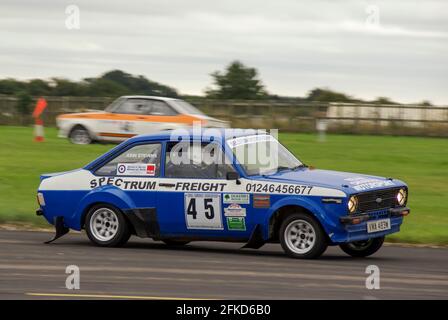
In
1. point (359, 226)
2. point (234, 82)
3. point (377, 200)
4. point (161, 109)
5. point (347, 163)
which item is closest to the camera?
point (359, 226)

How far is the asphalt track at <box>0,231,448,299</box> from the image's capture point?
9617 millimetres

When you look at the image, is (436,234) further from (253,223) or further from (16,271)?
(16,271)

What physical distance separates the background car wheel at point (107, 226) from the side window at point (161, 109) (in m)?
16.9

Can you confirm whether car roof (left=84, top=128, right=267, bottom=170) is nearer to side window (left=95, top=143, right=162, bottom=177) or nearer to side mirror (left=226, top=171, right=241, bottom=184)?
side window (left=95, top=143, right=162, bottom=177)

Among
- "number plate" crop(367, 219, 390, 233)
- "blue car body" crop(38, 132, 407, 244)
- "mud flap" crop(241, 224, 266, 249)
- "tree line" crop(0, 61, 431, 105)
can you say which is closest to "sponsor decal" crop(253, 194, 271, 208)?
"blue car body" crop(38, 132, 407, 244)

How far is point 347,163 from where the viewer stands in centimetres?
2689

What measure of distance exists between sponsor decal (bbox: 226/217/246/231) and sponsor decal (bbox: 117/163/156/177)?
1.27 metres

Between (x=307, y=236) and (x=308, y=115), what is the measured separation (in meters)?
32.1

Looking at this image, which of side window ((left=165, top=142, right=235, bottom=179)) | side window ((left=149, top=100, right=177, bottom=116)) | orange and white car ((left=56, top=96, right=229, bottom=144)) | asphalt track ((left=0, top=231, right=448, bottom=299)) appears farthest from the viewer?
side window ((left=149, top=100, right=177, bottom=116))

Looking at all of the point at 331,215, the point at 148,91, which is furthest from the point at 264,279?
the point at 148,91

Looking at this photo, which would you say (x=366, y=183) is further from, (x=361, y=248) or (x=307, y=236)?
(x=361, y=248)
